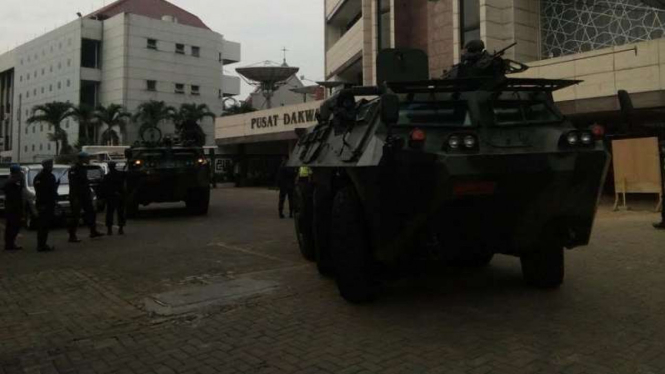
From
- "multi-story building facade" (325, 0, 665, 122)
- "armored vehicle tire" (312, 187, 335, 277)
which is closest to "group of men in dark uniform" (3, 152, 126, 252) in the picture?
"armored vehicle tire" (312, 187, 335, 277)

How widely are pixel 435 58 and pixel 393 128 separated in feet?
65.5

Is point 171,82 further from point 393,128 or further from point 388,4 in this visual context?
point 393,128

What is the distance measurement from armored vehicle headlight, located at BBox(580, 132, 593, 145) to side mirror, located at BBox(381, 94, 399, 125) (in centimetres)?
169

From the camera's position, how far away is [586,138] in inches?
208

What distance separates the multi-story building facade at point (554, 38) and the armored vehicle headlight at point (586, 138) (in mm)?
8035

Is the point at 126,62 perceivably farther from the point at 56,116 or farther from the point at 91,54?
the point at 56,116

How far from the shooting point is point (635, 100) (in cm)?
1595

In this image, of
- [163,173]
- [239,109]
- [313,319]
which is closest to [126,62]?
[239,109]

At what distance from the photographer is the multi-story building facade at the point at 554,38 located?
632 inches

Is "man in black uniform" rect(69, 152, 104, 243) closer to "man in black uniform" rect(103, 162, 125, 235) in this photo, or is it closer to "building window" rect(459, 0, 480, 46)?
"man in black uniform" rect(103, 162, 125, 235)

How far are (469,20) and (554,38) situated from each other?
3241 mm

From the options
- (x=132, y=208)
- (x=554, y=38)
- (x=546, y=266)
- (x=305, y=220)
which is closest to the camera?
(x=546, y=266)

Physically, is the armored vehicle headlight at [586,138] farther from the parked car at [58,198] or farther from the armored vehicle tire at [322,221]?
the parked car at [58,198]

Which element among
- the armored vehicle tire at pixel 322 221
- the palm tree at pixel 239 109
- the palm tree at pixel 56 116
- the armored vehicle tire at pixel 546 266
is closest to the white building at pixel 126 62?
the palm tree at pixel 56 116
